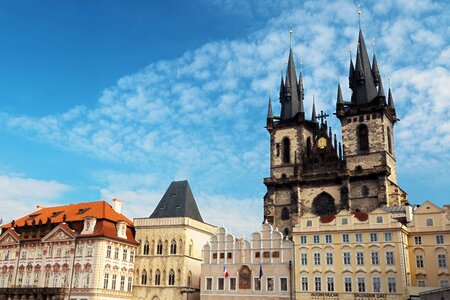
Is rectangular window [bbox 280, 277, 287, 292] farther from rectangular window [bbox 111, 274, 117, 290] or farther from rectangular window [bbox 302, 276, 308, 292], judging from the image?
rectangular window [bbox 111, 274, 117, 290]

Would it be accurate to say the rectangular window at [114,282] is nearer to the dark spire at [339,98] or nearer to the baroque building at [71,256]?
the baroque building at [71,256]

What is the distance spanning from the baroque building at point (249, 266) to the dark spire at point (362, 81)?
27.4 meters

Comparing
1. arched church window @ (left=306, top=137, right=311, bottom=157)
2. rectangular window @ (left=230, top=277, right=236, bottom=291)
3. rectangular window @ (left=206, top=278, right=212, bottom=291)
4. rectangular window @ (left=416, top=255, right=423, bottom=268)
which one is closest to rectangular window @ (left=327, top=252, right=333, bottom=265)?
rectangular window @ (left=416, top=255, right=423, bottom=268)

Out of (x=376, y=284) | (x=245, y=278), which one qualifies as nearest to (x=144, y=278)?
(x=245, y=278)

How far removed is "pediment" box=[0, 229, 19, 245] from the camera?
210ft

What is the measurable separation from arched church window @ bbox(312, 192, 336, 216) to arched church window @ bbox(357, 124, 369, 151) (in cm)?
812

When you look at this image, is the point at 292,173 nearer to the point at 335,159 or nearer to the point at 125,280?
the point at 335,159

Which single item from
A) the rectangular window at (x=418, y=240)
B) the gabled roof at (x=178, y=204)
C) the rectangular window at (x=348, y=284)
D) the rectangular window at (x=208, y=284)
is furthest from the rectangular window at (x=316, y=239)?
the gabled roof at (x=178, y=204)

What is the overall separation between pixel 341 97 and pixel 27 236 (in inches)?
1830

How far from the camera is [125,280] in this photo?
193 feet

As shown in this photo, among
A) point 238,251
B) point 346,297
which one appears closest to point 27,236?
point 238,251

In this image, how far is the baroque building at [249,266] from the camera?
169 ft

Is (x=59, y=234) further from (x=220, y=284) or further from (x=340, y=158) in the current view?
(x=340, y=158)

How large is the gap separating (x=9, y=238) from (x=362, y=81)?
53.0 metres
